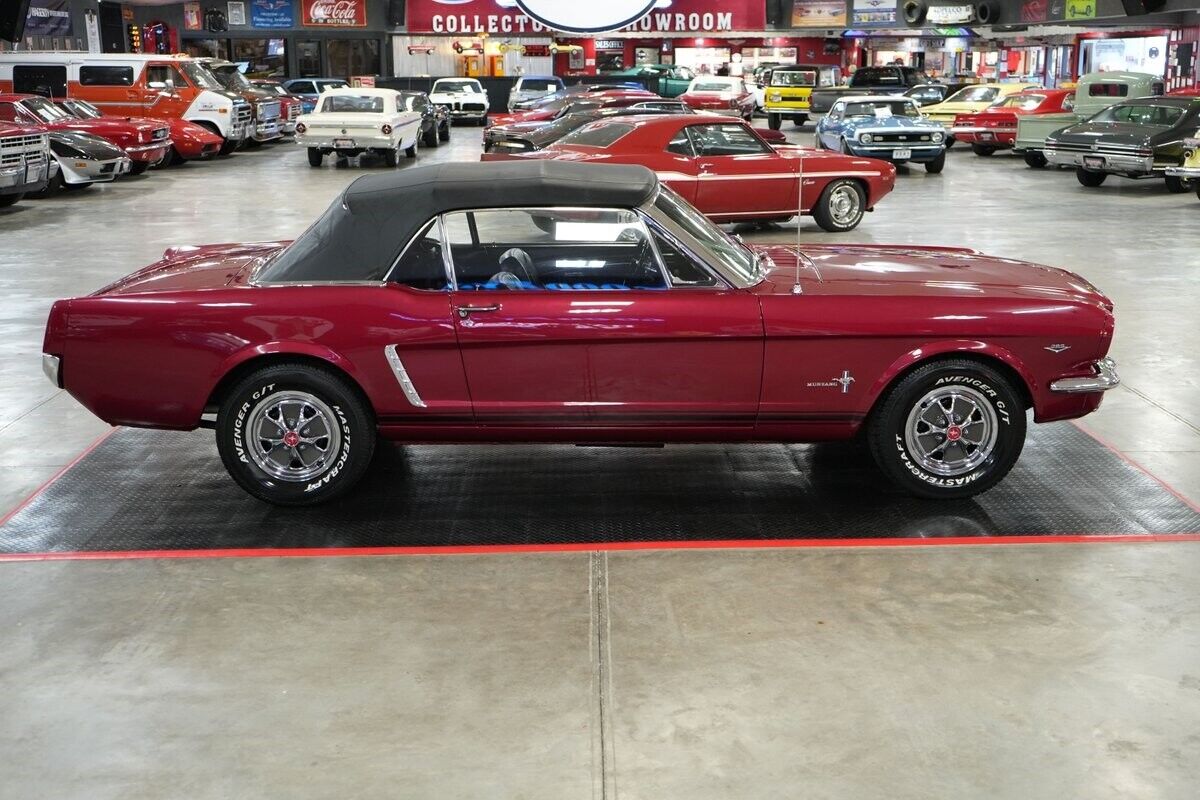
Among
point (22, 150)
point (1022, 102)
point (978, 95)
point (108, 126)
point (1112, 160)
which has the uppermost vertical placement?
point (978, 95)

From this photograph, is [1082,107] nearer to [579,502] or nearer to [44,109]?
[44,109]

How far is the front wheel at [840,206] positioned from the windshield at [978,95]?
50.1ft

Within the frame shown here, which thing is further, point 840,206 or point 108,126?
point 108,126

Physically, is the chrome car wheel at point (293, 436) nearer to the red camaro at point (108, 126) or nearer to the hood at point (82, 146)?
the hood at point (82, 146)

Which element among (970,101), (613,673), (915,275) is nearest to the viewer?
(613,673)

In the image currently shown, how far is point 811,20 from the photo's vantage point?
49.8 m

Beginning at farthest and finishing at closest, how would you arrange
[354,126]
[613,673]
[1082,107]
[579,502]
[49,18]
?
[49,18] < [1082,107] < [354,126] < [579,502] < [613,673]

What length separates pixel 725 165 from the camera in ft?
45.9

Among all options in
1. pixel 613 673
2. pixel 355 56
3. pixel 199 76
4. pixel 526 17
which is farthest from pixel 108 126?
pixel 355 56

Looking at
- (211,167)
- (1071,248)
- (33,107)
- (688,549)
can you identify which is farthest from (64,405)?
(211,167)

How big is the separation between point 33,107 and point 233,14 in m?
29.9

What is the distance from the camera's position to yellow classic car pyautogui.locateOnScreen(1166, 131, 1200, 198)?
1769 centimetres

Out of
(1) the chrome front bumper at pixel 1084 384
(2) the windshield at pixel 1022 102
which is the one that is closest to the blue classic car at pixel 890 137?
(2) the windshield at pixel 1022 102

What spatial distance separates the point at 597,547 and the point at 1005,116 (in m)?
23.0
